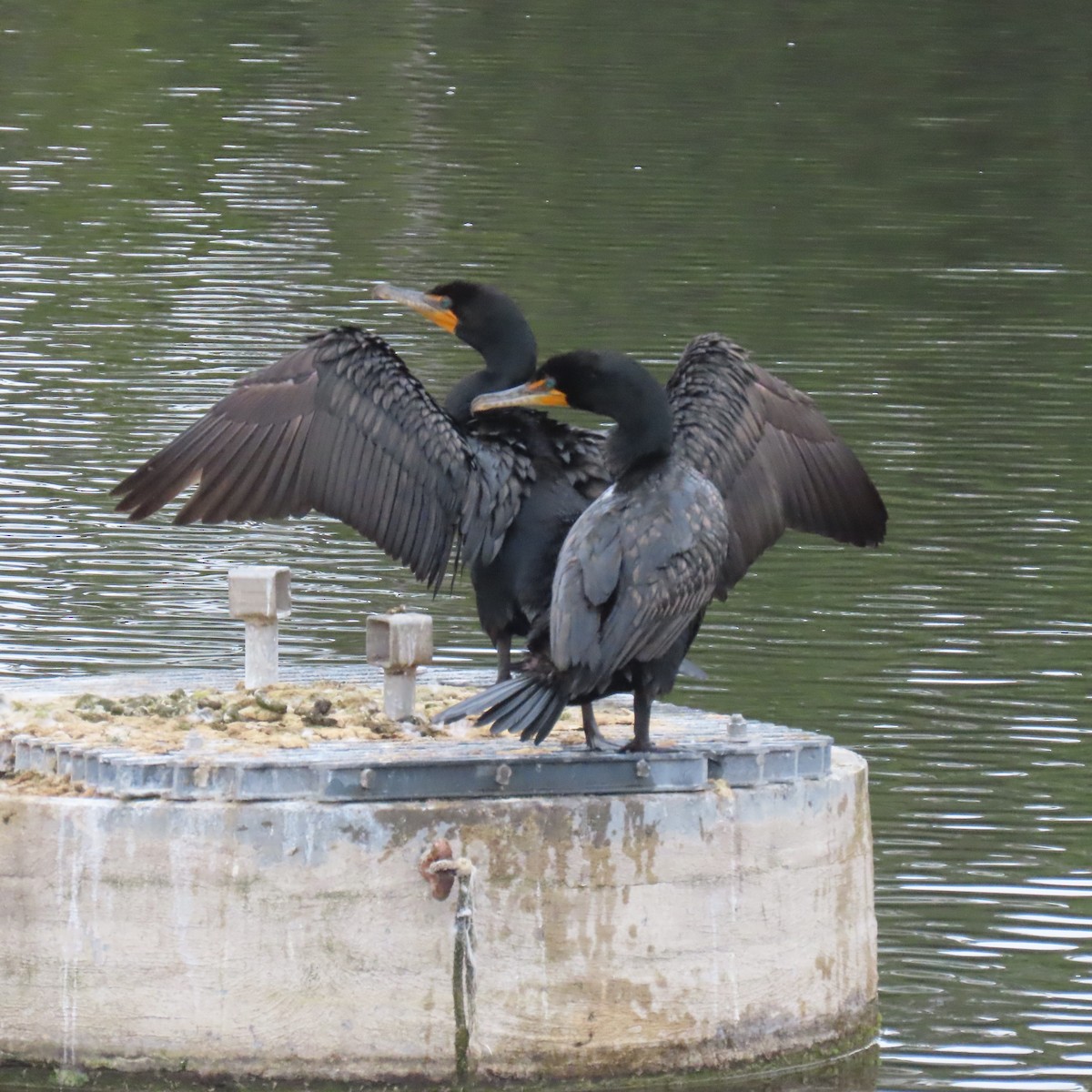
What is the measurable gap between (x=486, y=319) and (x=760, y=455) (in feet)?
3.42

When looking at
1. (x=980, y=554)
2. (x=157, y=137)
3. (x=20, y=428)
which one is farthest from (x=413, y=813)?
(x=157, y=137)

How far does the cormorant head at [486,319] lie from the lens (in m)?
8.38

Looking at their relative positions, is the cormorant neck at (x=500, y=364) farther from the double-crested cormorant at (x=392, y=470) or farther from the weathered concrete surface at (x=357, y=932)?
the weathered concrete surface at (x=357, y=932)

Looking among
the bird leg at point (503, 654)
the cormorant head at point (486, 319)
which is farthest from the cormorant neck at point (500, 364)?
the bird leg at point (503, 654)

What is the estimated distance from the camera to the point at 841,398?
16125 mm

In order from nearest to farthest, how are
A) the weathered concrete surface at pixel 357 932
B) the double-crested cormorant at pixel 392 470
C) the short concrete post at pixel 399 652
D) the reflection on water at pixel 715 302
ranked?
the weathered concrete surface at pixel 357 932 < the short concrete post at pixel 399 652 < the double-crested cormorant at pixel 392 470 < the reflection on water at pixel 715 302

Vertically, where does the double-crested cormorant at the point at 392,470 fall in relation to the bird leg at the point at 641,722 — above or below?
above

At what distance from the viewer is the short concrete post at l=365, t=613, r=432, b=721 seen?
7.41 meters

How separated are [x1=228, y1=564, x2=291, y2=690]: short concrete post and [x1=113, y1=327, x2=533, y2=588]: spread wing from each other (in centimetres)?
29

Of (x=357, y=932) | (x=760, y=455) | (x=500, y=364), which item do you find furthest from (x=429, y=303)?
(x=357, y=932)

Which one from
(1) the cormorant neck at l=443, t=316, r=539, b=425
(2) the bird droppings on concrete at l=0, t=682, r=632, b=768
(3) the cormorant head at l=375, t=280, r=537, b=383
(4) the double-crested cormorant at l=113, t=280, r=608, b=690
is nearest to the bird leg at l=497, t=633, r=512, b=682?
(4) the double-crested cormorant at l=113, t=280, r=608, b=690

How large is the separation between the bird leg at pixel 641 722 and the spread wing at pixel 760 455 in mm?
613

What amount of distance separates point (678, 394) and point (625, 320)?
33.2 ft

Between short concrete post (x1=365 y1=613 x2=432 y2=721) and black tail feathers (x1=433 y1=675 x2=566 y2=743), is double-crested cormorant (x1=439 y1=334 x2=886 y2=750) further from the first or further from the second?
short concrete post (x1=365 y1=613 x2=432 y2=721)
